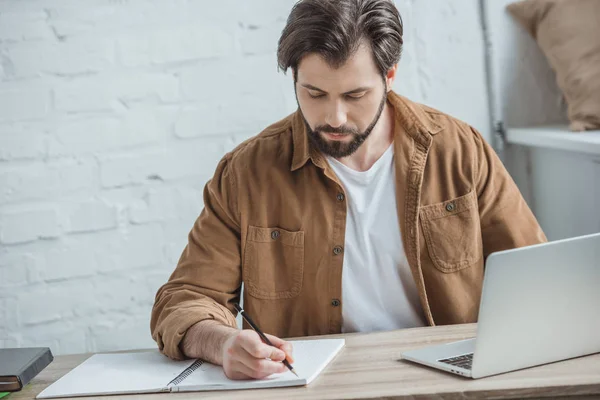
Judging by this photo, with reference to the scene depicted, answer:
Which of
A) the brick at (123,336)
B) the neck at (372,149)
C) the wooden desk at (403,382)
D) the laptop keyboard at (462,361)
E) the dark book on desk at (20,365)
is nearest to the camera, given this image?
the wooden desk at (403,382)

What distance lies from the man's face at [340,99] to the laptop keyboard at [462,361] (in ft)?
1.86

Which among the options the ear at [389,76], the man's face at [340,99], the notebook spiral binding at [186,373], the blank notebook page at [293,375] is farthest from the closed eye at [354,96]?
the notebook spiral binding at [186,373]

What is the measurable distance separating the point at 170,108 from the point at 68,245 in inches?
19.1

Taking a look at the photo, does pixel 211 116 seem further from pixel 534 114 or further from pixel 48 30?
pixel 534 114

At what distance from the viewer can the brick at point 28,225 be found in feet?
7.55

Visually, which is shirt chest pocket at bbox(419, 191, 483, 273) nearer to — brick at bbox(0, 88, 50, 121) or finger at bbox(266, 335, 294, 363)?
finger at bbox(266, 335, 294, 363)

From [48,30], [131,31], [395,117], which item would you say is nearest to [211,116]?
[131,31]

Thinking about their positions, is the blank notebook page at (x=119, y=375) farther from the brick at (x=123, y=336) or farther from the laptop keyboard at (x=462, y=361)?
the brick at (x=123, y=336)

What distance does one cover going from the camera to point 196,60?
2.32 meters

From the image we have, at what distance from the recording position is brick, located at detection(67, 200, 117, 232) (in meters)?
2.32

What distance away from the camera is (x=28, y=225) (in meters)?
2.31

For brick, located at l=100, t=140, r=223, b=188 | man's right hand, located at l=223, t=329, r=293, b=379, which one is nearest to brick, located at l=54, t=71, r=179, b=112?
brick, located at l=100, t=140, r=223, b=188

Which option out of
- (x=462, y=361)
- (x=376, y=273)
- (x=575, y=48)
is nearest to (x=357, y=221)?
(x=376, y=273)

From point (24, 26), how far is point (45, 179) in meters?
0.42
